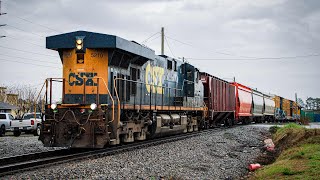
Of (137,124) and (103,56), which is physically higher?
(103,56)

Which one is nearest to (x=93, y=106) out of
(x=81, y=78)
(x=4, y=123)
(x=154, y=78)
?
(x=81, y=78)

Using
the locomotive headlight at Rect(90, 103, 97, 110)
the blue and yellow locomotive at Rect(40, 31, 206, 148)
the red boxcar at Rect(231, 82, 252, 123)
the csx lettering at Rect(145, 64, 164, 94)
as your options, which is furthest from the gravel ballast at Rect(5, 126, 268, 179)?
the red boxcar at Rect(231, 82, 252, 123)

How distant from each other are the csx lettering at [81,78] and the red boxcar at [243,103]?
20.2 metres

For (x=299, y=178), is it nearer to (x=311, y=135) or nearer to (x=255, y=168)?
(x=255, y=168)

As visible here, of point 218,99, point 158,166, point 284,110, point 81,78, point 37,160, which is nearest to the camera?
point 158,166

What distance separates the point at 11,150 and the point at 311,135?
10.6 metres

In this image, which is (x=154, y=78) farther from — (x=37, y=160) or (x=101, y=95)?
(x=37, y=160)

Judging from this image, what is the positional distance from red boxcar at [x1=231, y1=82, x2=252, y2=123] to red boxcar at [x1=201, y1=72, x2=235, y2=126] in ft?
3.98

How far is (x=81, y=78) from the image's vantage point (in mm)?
11250

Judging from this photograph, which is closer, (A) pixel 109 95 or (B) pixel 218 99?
(A) pixel 109 95

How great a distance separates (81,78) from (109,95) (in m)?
1.08

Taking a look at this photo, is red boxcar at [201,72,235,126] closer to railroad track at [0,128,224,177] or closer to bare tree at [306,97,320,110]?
railroad track at [0,128,224,177]

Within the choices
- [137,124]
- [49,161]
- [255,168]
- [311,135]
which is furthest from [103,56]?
[311,135]

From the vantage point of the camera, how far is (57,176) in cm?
671
